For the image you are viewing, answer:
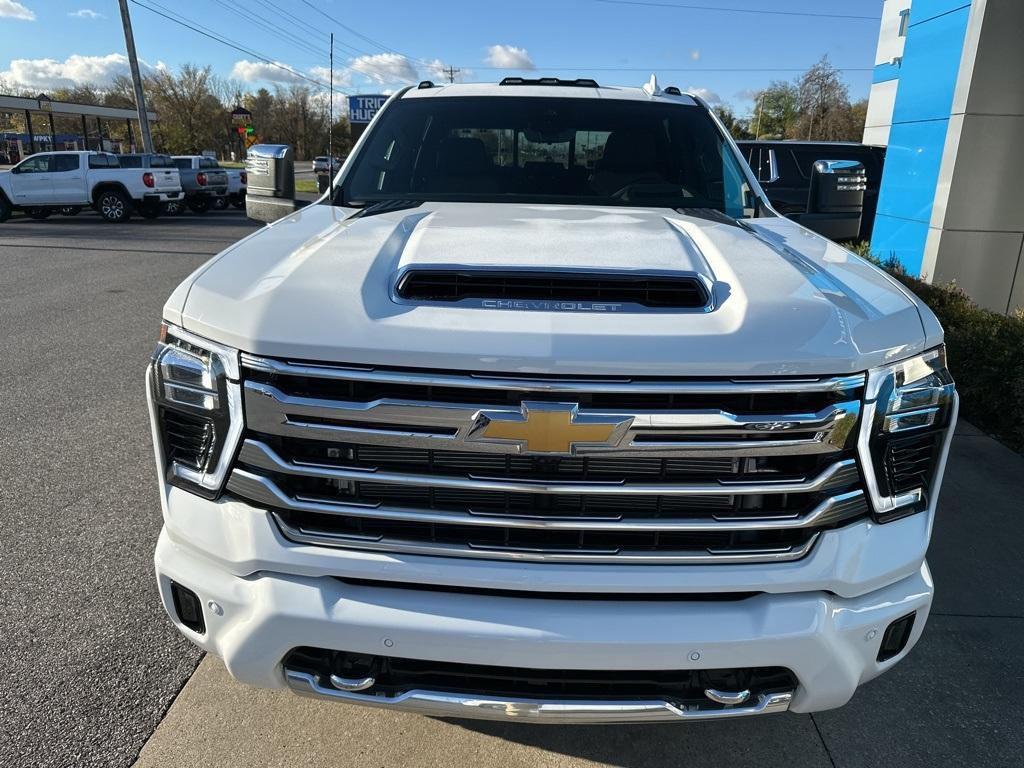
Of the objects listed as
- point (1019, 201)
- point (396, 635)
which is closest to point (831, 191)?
point (396, 635)

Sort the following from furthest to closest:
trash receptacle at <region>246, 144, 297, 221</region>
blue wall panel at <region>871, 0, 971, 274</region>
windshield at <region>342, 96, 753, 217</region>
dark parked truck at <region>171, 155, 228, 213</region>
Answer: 1. dark parked truck at <region>171, 155, 228, 213</region>
2. blue wall panel at <region>871, 0, 971, 274</region>
3. trash receptacle at <region>246, 144, 297, 221</region>
4. windshield at <region>342, 96, 753, 217</region>

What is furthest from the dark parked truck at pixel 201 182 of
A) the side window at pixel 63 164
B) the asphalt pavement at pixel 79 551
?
the asphalt pavement at pixel 79 551

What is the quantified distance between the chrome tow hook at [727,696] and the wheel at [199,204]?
25.1m

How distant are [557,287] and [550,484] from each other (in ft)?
1.82

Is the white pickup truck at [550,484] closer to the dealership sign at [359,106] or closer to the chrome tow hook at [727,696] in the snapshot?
the chrome tow hook at [727,696]

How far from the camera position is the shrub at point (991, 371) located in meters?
5.14

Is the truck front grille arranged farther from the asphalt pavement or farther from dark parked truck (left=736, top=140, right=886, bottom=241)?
dark parked truck (left=736, top=140, right=886, bottom=241)

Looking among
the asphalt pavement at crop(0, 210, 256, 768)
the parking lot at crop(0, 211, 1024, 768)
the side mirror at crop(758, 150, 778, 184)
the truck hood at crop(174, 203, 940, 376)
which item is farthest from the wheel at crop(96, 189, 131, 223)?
the truck hood at crop(174, 203, 940, 376)

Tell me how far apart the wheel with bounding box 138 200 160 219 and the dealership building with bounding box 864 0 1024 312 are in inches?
731

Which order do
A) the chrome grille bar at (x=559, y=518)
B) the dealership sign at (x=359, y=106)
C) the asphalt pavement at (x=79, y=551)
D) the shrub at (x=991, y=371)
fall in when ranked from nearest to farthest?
1. the chrome grille bar at (x=559, y=518)
2. the asphalt pavement at (x=79, y=551)
3. the shrub at (x=991, y=371)
4. the dealership sign at (x=359, y=106)

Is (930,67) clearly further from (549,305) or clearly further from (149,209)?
(149,209)

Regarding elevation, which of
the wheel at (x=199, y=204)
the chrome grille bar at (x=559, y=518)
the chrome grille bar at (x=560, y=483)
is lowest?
the wheel at (x=199, y=204)

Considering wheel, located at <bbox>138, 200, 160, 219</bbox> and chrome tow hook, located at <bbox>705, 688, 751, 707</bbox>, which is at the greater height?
chrome tow hook, located at <bbox>705, 688, 751, 707</bbox>

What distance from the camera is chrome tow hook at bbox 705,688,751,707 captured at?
1.84 metres
